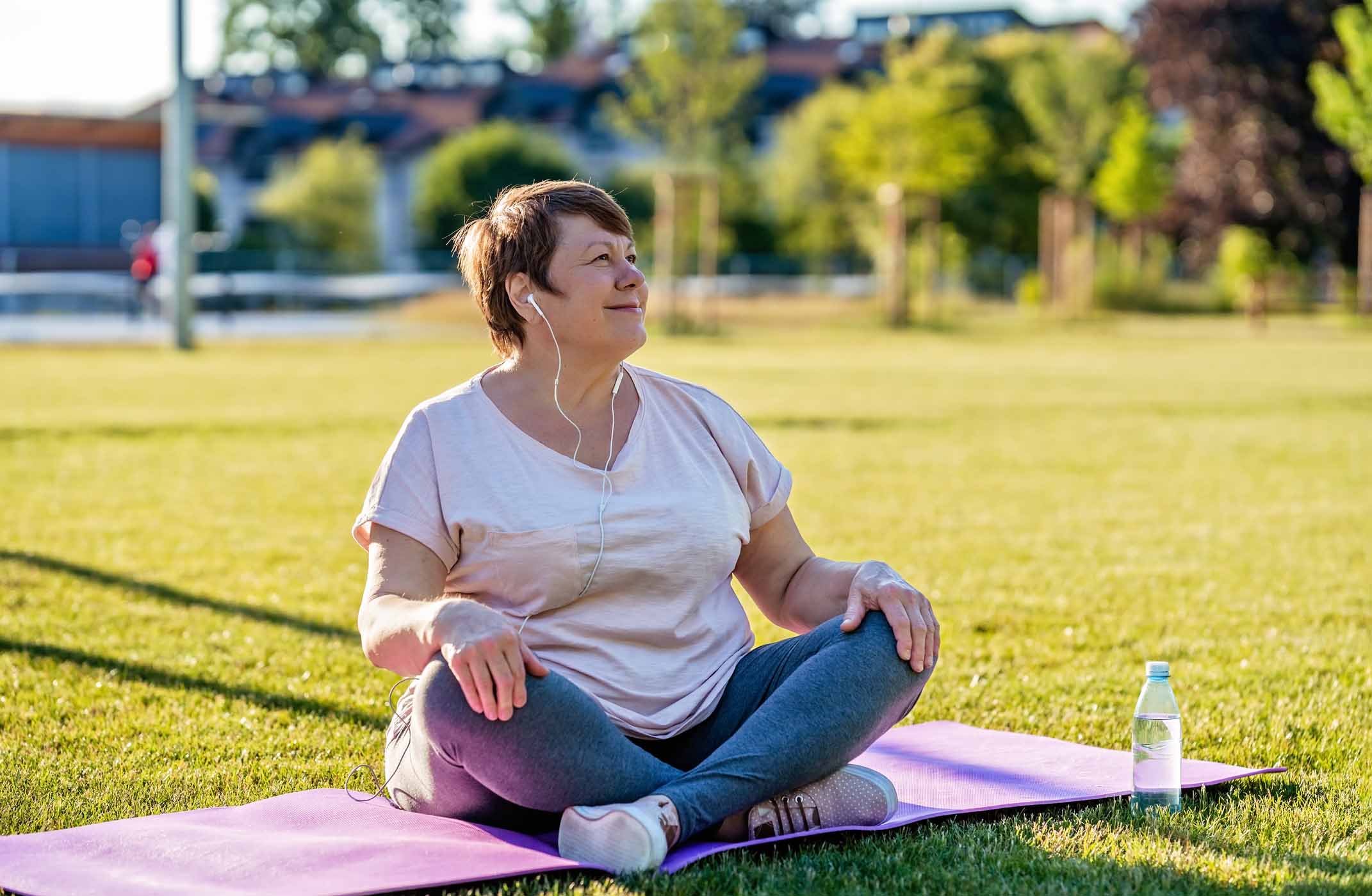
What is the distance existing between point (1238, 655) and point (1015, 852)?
2577 millimetres

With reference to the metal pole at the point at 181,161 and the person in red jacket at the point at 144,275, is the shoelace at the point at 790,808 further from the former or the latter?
the person in red jacket at the point at 144,275

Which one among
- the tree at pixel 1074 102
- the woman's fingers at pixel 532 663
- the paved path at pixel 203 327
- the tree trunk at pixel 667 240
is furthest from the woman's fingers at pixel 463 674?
the tree at pixel 1074 102

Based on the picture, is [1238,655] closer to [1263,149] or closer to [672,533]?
[672,533]

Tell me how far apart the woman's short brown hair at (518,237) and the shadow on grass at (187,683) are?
5.10ft

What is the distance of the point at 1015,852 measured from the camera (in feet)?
11.3

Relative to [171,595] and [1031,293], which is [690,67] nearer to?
[1031,293]

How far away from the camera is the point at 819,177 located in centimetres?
5019

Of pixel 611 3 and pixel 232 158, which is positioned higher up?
pixel 611 3

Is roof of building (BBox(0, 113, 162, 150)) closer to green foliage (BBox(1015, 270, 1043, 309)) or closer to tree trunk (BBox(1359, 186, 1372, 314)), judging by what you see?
green foliage (BBox(1015, 270, 1043, 309))

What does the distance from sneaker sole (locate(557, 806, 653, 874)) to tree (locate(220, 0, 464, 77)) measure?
87.1m

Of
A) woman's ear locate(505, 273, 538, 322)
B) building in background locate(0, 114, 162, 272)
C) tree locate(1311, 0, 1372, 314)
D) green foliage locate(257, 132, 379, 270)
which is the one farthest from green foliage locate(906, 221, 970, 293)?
woman's ear locate(505, 273, 538, 322)

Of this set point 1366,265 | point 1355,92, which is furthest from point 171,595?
point 1366,265

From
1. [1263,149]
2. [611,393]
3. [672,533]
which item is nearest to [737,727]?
[672,533]

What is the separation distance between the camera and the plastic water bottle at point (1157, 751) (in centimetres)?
371
